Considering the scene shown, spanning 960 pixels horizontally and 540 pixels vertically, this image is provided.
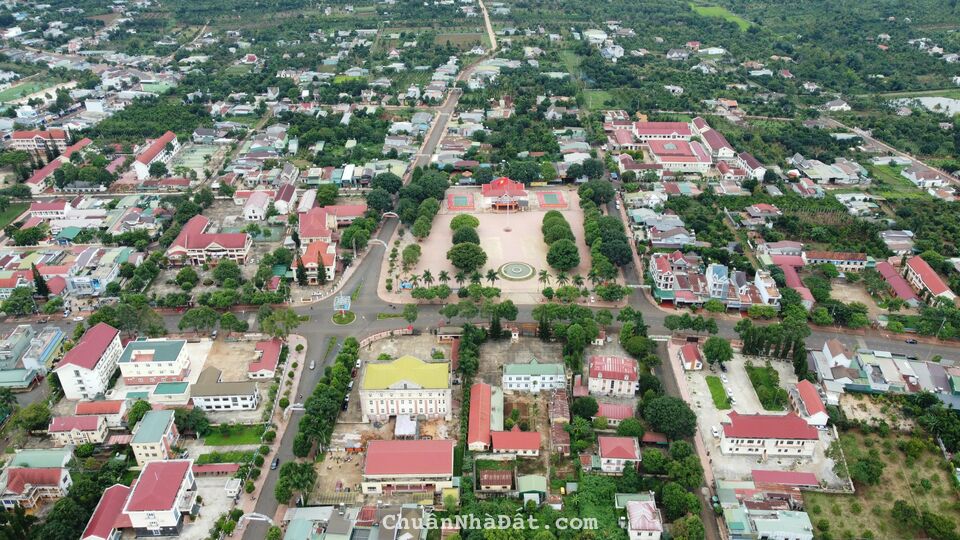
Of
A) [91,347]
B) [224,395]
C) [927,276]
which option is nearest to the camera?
[224,395]

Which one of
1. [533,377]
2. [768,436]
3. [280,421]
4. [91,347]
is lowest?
[280,421]

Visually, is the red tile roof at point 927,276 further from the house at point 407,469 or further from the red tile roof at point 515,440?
the house at point 407,469

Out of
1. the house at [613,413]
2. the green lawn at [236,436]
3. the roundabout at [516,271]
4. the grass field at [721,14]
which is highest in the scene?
the grass field at [721,14]

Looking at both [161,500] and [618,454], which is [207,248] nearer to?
[161,500]

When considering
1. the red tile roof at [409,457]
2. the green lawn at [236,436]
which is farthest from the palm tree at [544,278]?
the green lawn at [236,436]

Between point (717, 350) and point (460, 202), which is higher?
point (717, 350)

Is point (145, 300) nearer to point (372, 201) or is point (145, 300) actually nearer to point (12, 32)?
point (372, 201)

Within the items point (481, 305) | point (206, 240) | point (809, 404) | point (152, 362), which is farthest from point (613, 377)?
point (206, 240)
